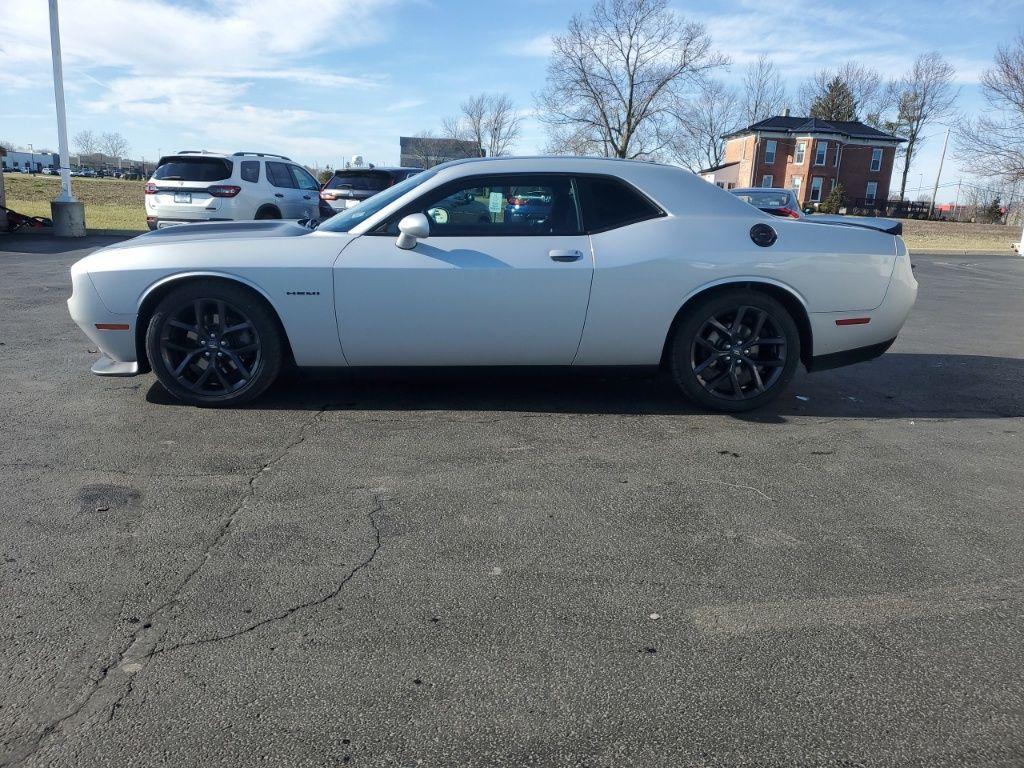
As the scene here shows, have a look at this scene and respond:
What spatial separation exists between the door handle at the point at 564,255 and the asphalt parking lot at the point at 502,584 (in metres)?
0.99

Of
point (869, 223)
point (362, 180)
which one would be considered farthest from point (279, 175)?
point (869, 223)

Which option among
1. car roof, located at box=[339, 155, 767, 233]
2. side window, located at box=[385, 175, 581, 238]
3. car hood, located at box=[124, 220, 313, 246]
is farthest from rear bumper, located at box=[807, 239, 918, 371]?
car hood, located at box=[124, 220, 313, 246]

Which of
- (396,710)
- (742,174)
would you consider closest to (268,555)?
(396,710)

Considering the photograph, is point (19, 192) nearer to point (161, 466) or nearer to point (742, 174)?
point (161, 466)

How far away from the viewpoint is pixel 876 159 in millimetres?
65750

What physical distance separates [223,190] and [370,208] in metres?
10.3

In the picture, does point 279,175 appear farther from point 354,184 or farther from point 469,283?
point 469,283

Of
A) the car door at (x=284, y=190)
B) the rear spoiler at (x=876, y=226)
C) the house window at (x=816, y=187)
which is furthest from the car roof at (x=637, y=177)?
the house window at (x=816, y=187)

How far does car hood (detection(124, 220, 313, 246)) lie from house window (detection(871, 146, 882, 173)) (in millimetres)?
70504

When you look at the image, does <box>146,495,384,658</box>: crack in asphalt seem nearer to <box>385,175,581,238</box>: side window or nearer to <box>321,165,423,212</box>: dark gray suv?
<box>385,175,581,238</box>: side window

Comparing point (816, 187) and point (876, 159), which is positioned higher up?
point (876, 159)

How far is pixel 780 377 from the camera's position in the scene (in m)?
5.00

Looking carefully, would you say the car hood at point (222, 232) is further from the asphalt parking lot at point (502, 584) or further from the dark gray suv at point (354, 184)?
the dark gray suv at point (354, 184)

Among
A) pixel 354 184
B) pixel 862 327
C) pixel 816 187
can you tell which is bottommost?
pixel 862 327
